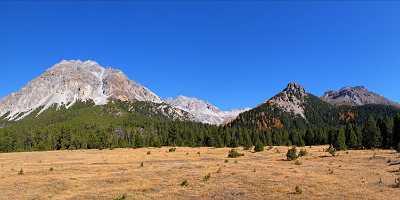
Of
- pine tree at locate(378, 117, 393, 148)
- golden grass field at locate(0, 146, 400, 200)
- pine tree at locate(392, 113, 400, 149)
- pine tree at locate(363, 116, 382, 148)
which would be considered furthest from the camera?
pine tree at locate(378, 117, 393, 148)

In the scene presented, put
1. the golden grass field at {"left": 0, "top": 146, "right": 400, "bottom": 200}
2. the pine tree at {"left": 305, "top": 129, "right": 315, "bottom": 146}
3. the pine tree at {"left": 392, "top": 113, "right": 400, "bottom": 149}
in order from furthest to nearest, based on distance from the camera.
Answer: the pine tree at {"left": 305, "top": 129, "right": 315, "bottom": 146} → the pine tree at {"left": 392, "top": 113, "right": 400, "bottom": 149} → the golden grass field at {"left": 0, "top": 146, "right": 400, "bottom": 200}

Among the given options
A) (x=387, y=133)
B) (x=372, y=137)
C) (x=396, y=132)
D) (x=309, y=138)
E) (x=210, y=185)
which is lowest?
(x=210, y=185)

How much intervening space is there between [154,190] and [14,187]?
40.5 ft

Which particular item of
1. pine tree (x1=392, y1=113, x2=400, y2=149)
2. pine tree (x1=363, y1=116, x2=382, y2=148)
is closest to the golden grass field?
pine tree (x1=392, y1=113, x2=400, y2=149)

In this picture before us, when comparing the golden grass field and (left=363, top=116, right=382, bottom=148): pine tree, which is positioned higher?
(left=363, top=116, right=382, bottom=148): pine tree

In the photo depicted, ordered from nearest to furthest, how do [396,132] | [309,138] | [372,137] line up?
[396,132] → [372,137] → [309,138]

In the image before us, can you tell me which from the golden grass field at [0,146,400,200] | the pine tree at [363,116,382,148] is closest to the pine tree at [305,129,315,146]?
the pine tree at [363,116,382,148]

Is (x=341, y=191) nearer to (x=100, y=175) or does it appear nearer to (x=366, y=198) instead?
(x=366, y=198)

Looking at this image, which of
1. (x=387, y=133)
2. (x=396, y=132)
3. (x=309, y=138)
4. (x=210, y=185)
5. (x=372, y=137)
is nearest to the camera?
(x=210, y=185)

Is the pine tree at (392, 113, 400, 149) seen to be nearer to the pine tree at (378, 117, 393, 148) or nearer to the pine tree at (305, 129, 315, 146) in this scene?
the pine tree at (378, 117, 393, 148)

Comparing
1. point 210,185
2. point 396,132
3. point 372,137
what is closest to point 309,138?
point 372,137

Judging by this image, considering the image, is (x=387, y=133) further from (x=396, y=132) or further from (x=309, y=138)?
(x=309, y=138)

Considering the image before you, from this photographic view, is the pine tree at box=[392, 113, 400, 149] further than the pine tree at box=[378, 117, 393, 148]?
No

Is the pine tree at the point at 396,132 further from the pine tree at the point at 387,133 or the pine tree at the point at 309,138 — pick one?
the pine tree at the point at 309,138
